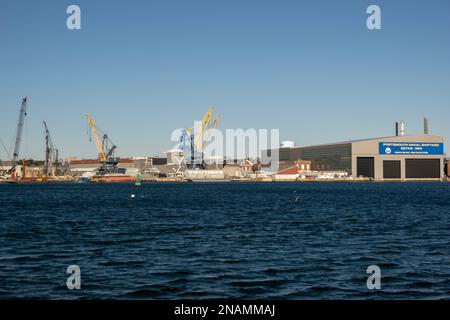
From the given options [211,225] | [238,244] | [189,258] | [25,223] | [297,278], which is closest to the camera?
[297,278]

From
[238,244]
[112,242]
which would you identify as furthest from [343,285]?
[112,242]

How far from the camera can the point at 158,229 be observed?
3516 centimetres

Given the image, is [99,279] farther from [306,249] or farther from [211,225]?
[211,225]

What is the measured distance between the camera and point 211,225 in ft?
123

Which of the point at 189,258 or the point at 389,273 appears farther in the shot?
the point at 189,258

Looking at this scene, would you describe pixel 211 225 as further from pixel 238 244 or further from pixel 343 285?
pixel 343 285

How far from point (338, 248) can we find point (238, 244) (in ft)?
16.0

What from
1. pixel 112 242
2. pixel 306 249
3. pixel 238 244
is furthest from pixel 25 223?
pixel 306 249
